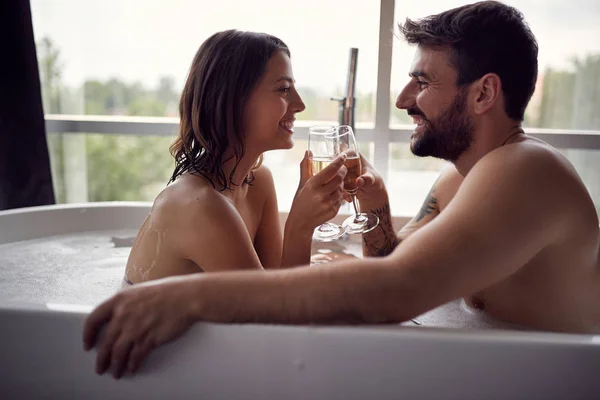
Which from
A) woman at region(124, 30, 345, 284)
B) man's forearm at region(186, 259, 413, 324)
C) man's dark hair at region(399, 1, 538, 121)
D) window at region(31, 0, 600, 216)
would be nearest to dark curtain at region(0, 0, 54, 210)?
window at region(31, 0, 600, 216)

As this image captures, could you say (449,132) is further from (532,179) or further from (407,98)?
(532,179)

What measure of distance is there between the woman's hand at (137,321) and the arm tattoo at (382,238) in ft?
3.28

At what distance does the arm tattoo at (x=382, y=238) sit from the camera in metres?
1.86

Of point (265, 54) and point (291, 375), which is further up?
point (265, 54)

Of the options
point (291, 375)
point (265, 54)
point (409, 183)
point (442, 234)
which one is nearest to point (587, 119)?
point (409, 183)

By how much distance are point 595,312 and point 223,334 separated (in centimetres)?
87


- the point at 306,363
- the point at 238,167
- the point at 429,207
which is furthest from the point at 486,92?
the point at 306,363

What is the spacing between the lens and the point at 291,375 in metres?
0.99

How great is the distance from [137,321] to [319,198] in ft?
2.15

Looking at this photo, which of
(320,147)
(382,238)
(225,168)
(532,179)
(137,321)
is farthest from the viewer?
(382,238)

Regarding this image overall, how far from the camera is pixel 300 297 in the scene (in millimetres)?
979

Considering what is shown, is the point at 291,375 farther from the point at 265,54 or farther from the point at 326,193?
the point at 265,54

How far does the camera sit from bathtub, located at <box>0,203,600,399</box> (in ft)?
3.15

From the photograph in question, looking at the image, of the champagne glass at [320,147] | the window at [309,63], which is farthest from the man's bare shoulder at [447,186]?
the window at [309,63]
